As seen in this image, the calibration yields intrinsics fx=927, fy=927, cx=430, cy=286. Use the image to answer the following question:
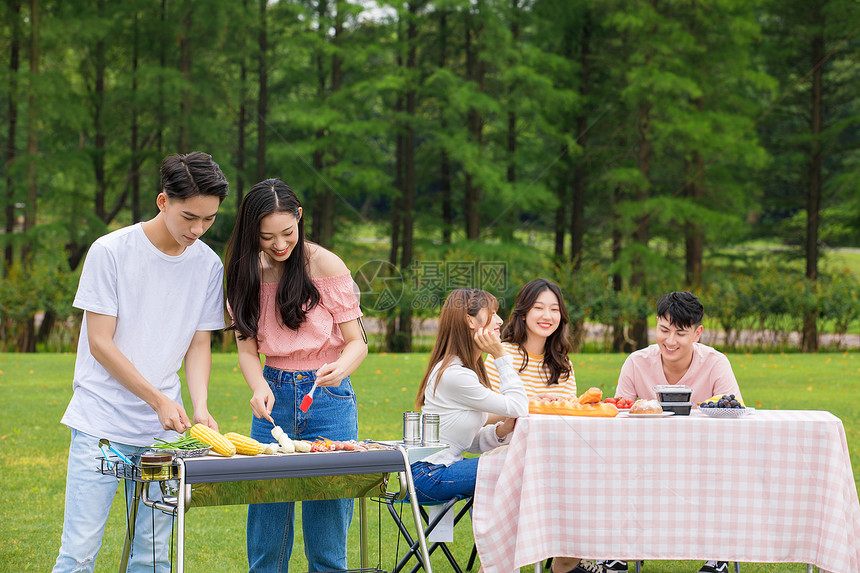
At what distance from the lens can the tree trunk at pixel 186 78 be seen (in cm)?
1820

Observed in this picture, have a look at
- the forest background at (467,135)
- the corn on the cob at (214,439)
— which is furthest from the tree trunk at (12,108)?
the corn on the cob at (214,439)

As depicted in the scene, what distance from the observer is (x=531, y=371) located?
15.1 feet

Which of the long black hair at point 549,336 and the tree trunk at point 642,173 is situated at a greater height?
the tree trunk at point 642,173

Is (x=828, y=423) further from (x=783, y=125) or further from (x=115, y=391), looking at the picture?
(x=783, y=125)

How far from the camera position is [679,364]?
438 cm

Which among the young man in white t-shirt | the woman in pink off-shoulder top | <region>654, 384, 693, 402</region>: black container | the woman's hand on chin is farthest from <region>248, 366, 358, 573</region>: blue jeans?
<region>654, 384, 693, 402</region>: black container

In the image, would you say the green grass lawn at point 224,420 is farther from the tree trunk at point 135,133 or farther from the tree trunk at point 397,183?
the tree trunk at point 135,133

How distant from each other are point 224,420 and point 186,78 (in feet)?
37.9

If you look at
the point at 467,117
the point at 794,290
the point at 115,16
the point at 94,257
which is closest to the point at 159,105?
the point at 115,16

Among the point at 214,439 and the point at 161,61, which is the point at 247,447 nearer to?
the point at 214,439

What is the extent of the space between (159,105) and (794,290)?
487 inches

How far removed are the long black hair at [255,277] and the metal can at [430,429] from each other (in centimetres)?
83

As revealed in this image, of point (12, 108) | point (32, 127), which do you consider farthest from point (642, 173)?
point (12, 108)

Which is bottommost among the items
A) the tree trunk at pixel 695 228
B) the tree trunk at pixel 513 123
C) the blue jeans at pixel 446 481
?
the blue jeans at pixel 446 481
